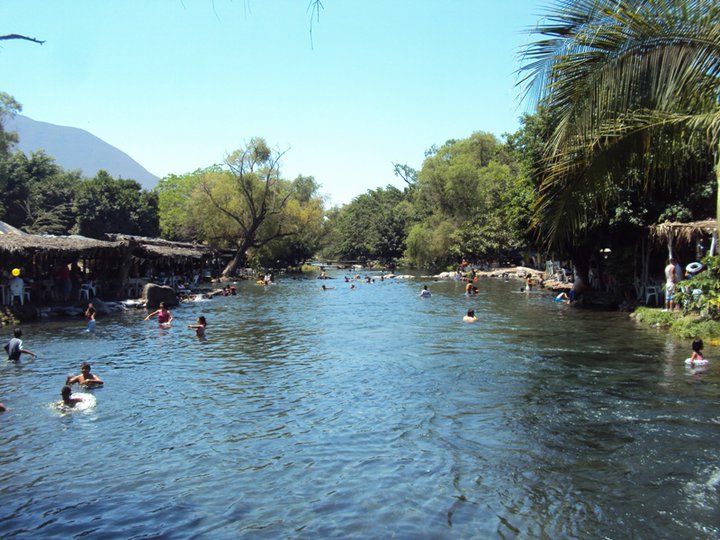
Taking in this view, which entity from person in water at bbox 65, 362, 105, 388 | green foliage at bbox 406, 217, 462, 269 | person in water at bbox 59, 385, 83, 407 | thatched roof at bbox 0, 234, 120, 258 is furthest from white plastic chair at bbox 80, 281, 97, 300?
green foliage at bbox 406, 217, 462, 269

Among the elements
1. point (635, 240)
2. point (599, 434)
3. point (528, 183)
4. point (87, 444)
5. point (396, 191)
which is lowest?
point (87, 444)

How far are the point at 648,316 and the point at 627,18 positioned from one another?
54.2 feet

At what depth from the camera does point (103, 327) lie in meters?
22.9

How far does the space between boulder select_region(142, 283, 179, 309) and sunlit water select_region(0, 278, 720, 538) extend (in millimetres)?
11179

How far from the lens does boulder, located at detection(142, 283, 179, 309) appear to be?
29906 mm

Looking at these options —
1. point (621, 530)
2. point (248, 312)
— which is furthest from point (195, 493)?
point (248, 312)

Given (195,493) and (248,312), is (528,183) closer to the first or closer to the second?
(248,312)

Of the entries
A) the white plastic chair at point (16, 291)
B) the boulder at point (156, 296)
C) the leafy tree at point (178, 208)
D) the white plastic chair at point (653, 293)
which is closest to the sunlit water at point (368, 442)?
the white plastic chair at point (653, 293)

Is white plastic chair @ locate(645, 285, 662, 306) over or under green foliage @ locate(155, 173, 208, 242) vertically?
under

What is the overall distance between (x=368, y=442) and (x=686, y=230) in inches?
618

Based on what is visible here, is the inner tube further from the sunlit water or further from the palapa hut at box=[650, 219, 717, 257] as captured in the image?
the palapa hut at box=[650, 219, 717, 257]

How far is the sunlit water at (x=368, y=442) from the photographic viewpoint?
→ 6922 millimetres

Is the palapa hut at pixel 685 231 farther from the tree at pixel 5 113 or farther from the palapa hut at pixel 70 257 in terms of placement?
the tree at pixel 5 113

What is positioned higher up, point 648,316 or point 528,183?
point 528,183
